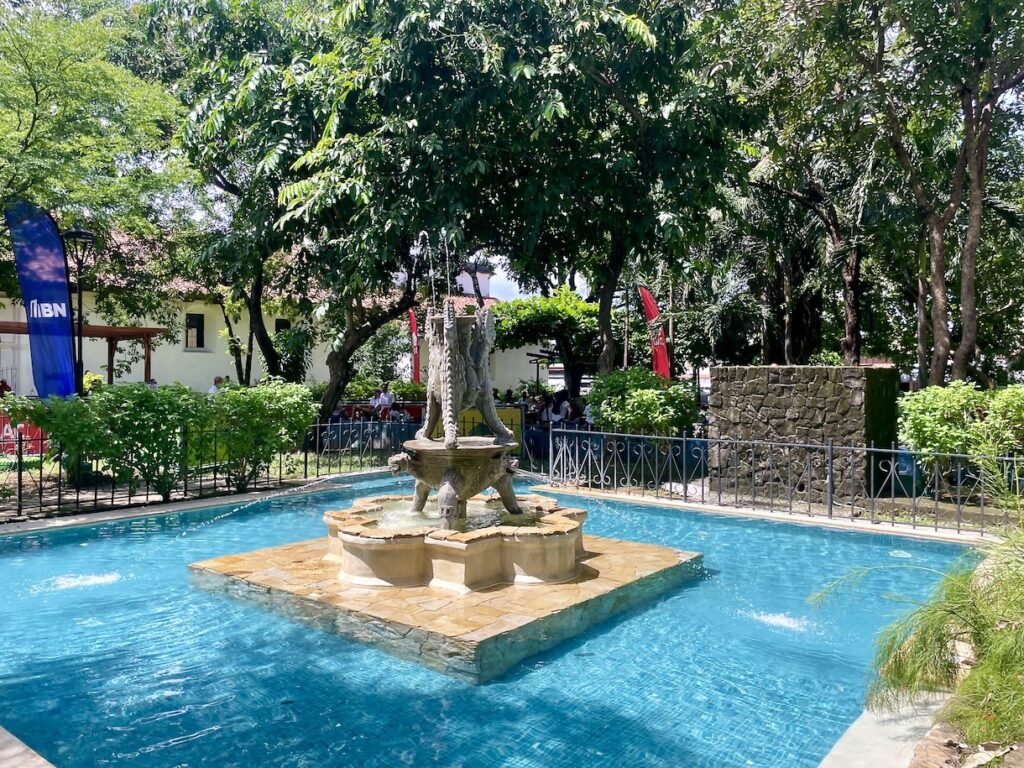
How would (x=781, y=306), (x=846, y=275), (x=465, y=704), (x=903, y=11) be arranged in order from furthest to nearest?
(x=781, y=306) < (x=846, y=275) < (x=903, y=11) < (x=465, y=704)

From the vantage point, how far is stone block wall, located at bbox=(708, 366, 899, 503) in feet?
37.1

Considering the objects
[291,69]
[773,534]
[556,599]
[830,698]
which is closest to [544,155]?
[291,69]

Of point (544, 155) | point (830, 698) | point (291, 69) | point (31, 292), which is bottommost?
point (830, 698)

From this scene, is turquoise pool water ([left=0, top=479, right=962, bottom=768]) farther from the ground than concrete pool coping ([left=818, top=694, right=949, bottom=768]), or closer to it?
closer to it

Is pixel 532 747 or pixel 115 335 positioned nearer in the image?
pixel 532 747

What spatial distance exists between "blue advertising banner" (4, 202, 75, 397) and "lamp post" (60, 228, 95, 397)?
0.30m

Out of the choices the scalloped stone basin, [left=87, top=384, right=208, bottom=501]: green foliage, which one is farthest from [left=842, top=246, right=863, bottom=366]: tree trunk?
[left=87, top=384, right=208, bottom=501]: green foliage

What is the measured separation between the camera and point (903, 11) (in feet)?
36.5

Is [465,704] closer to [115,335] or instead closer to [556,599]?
[556,599]

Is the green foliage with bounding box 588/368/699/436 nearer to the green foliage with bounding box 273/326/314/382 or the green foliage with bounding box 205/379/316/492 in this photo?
the green foliage with bounding box 205/379/316/492

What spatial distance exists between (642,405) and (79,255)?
1210 centimetres

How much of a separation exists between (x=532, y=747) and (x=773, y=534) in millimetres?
6631

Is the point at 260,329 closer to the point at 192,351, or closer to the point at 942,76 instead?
the point at 192,351

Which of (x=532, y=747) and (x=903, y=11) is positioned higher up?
(x=903, y=11)
